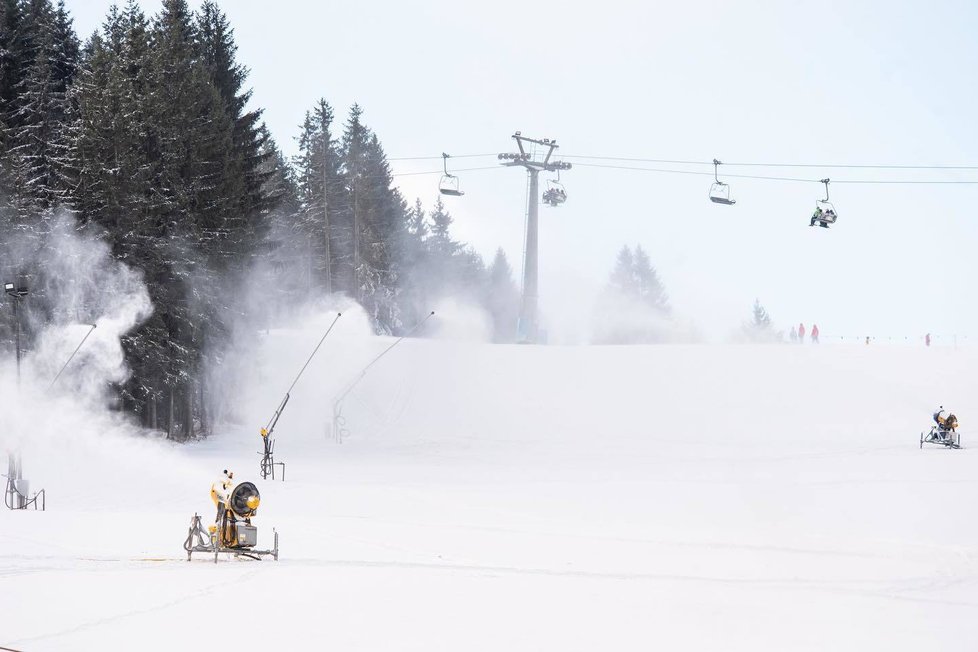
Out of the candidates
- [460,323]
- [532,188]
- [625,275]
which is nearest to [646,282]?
[625,275]

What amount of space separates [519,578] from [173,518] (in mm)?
9033

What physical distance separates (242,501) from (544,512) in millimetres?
9870

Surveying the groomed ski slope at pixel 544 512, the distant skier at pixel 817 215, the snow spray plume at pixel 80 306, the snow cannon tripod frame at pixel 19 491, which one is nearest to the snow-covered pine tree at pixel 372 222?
the groomed ski slope at pixel 544 512

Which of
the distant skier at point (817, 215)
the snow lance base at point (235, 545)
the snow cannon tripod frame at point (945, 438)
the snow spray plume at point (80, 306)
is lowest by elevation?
the snow lance base at point (235, 545)

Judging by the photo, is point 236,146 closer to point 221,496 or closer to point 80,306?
point 80,306

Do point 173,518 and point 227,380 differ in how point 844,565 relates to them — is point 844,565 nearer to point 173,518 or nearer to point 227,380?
point 173,518

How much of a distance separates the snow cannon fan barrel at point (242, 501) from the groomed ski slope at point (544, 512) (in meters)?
0.91

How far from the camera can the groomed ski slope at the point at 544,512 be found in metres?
11.8

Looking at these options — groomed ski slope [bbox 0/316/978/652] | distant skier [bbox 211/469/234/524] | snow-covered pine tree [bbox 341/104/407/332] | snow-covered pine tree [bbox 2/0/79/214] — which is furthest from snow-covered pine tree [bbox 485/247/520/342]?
distant skier [bbox 211/469/234/524]

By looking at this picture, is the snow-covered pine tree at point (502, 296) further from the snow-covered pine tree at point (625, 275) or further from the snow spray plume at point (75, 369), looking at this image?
the snow spray plume at point (75, 369)

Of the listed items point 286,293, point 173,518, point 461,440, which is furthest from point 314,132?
point 173,518

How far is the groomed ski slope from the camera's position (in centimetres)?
1179

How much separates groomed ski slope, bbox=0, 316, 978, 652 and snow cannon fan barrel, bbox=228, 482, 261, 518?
0.91m

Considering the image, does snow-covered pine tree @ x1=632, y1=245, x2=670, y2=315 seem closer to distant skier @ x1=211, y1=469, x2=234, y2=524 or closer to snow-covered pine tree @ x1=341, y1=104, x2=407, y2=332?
snow-covered pine tree @ x1=341, y1=104, x2=407, y2=332
